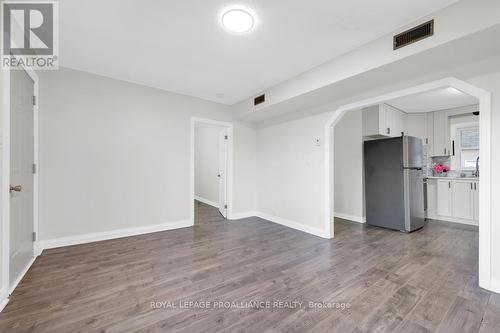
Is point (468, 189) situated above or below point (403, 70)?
below

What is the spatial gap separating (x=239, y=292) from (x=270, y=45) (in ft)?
8.86

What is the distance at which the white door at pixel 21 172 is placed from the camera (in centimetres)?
211

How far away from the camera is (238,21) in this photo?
2100 millimetres

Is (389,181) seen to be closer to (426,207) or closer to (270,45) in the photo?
(426,207)

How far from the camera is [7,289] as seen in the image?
74.1 inches

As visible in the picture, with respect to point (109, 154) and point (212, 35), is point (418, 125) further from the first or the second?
point (109, 154)

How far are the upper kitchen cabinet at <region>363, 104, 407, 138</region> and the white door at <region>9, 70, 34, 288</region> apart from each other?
5.49 meters

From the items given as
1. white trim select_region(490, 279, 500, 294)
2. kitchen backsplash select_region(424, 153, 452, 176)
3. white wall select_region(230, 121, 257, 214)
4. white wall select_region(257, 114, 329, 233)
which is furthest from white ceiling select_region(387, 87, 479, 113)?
white wall select_region(230, 121, 257, 214)

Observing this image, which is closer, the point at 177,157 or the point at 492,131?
the point at 492,131

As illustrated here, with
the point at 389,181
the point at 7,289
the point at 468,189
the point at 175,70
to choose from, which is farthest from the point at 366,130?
the point at 7,289

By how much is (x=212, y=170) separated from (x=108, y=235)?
343 cm

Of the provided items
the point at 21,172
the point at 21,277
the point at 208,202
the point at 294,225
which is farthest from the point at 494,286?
the point at 208,202

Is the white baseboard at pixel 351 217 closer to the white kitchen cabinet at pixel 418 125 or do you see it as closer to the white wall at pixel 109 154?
the white kitchen cabinet at pixel 418 125

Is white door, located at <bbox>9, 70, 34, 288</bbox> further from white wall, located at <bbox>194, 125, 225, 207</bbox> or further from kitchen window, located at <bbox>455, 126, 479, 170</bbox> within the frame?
kitchen window, located at <bbox>455, 126, 479, 170</bbox>
